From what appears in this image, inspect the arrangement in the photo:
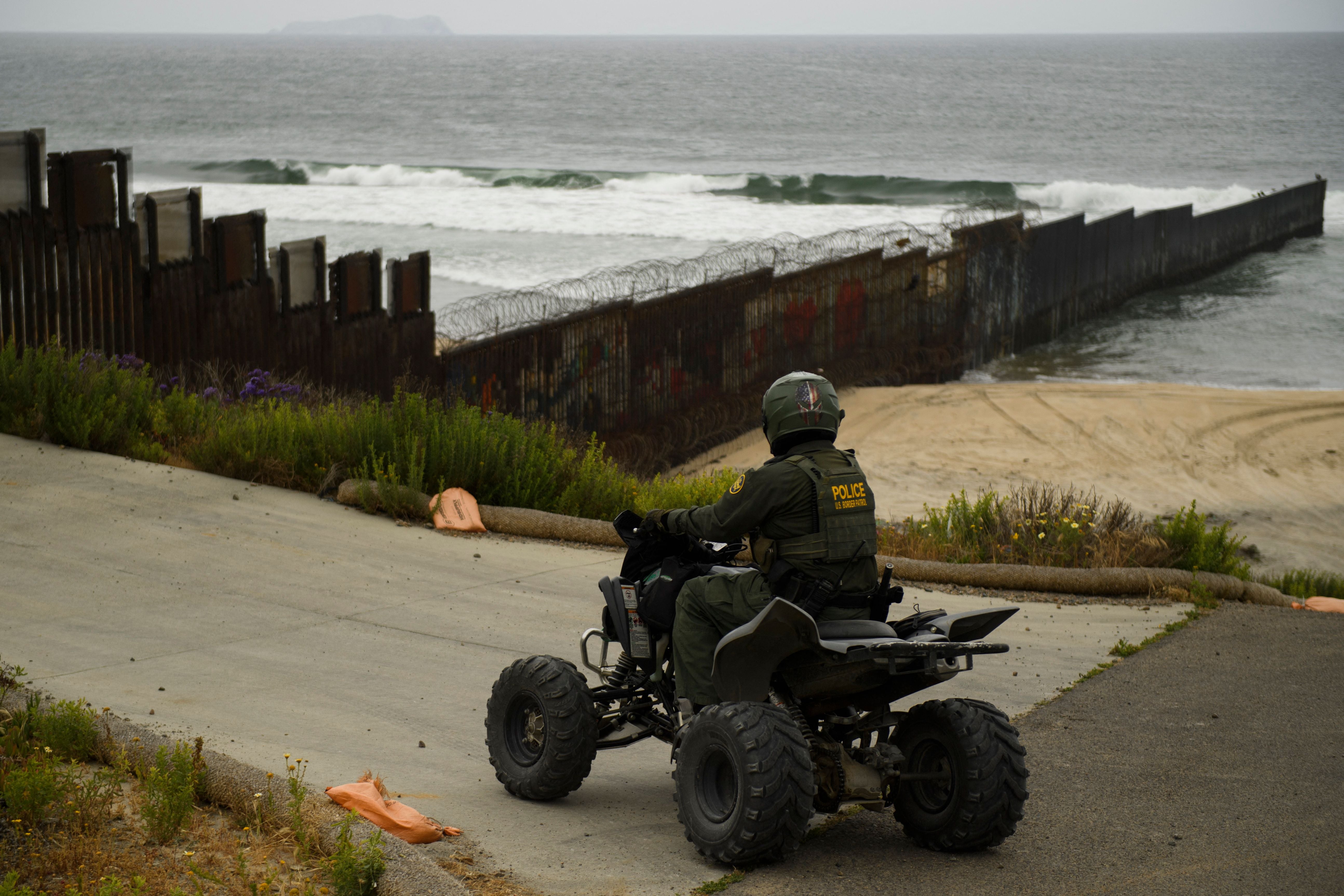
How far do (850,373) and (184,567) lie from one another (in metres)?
13.5

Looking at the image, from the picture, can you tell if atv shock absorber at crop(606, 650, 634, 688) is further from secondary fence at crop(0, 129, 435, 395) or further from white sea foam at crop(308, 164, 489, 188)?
white sea foam at crop(308, 164, 489, 188)

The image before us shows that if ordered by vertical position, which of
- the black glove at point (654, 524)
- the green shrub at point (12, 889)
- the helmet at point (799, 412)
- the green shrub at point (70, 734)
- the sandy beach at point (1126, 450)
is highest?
the helmet at point (799, 412)

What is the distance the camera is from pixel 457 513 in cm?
987

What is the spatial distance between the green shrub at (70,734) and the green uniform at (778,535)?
2.35 m

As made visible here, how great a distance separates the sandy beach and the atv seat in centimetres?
922

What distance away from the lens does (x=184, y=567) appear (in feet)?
26.8

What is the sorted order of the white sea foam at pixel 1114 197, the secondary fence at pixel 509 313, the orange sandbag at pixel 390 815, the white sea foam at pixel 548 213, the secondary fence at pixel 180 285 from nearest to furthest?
1. the orange sandbag at pixel 390 815
2. the secondary fence at pixel 180 285
3. the secondary fence at pixel 509 313
4. the white sea foam at pixel 548 213
5. the white sea foam at pixel 1114 197

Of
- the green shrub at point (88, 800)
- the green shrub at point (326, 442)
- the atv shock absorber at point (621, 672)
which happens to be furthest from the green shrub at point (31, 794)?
the green shrub at point (326, 442)

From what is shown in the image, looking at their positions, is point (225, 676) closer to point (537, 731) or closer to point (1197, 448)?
point (537, 731)

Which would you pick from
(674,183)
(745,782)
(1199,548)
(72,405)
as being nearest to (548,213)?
(674,183)

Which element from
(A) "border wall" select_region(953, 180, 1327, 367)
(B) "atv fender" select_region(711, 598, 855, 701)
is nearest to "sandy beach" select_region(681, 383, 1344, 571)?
(A) "border wall" select_region(953, 180, 1327, 367)

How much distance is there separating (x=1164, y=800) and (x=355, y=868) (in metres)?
3.32

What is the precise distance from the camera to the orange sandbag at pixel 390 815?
4723 millimetres

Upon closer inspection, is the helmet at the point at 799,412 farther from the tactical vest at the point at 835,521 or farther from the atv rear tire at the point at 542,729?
the atv rear tire at the point at 542,729
